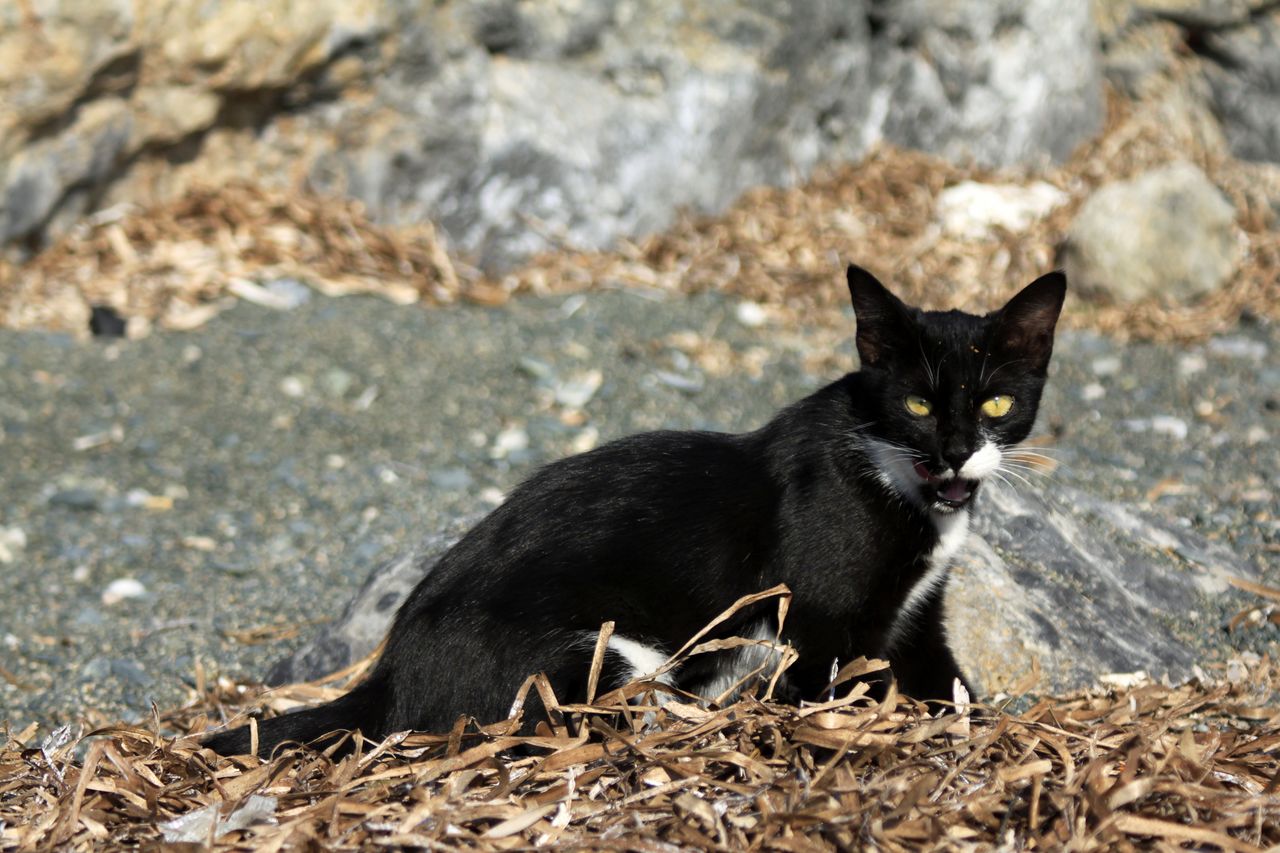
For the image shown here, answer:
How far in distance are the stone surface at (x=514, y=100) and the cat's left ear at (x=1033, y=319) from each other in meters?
4.21

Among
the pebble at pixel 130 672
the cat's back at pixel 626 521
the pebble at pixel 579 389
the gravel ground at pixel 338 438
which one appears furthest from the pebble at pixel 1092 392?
the pebble at pixel 130 672

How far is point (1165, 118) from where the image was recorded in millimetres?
8375

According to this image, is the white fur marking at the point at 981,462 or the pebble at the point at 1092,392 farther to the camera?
the pebble at the point at 1092,392

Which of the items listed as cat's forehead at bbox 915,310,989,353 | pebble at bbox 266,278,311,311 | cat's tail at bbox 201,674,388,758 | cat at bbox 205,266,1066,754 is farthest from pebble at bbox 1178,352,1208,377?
cat's tail at bbox 201,674,388,758

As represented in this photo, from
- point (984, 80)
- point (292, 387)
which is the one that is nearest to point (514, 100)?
point (292, 387)

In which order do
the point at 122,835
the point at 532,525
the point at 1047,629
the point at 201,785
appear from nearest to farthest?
1. the point at 122,835
2. the point at 201,785
3. the point at 532,525
4. the point at 1047,629

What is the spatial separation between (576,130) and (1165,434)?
3.46m

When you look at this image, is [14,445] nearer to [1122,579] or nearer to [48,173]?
[48,173]

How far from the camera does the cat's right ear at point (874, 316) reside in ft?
9.55

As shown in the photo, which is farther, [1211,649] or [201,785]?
[1211,649]

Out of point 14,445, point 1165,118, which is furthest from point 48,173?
point 1165,118

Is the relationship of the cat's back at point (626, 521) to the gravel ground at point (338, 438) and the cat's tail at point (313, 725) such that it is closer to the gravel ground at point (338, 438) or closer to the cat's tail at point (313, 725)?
the cat's tail at point (313, 725)

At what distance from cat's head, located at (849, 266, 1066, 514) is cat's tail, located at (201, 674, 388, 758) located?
125cm

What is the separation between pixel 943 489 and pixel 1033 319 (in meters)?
0.44
